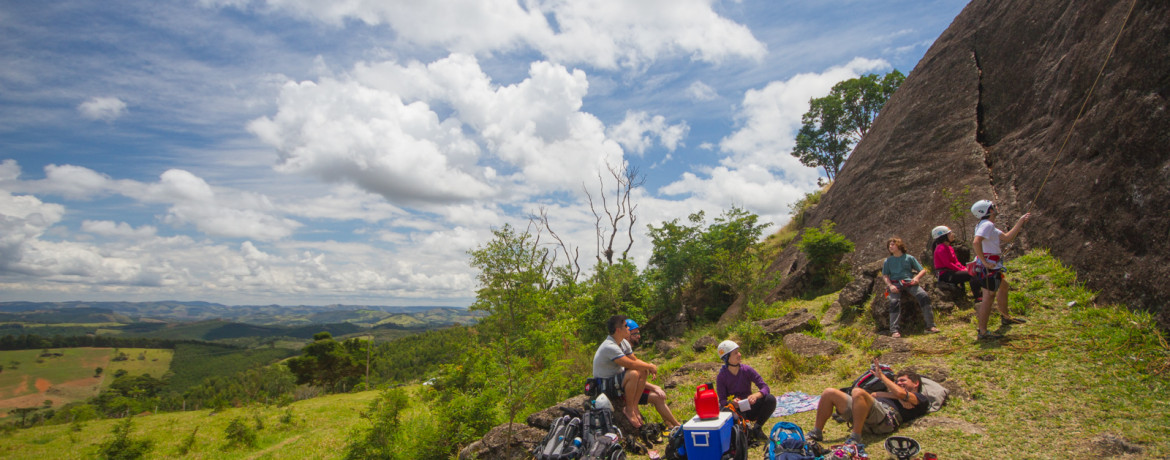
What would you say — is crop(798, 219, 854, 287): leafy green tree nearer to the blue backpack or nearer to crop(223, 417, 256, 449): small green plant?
the blue backpack

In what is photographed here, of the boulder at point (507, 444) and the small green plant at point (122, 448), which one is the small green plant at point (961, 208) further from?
the small green plant at point (122, 448)

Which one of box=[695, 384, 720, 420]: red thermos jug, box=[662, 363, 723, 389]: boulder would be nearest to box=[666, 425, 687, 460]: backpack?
box=[695, 384, 720, 420]: red thermos jug

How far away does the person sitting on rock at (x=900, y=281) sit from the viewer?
8.09 meters

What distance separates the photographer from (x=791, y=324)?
11.3 metres

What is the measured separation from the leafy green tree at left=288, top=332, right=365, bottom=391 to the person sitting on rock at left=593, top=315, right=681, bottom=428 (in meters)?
49.5

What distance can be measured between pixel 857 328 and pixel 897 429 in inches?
201

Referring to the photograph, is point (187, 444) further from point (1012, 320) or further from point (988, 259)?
point (1012, 320)

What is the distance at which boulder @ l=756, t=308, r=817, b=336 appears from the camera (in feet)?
36.2

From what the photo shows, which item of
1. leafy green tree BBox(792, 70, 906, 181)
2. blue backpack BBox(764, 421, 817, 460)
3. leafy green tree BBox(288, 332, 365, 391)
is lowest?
leafy green tree BBox(288, 332, 365, 391)

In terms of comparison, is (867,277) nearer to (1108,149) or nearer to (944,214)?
(944,214)

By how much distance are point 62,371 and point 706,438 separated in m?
190

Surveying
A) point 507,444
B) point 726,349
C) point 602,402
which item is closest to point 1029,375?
point 726,349

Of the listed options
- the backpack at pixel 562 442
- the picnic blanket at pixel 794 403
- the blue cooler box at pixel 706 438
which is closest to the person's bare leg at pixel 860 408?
the blue cooler box at pixel 706 438

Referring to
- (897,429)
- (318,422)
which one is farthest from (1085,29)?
(318,422)
